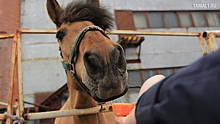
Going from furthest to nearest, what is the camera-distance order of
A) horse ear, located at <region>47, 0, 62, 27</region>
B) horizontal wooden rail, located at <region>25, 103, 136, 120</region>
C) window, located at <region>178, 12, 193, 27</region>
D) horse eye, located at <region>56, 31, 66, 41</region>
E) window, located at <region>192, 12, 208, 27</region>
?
window, located at <region>192, 12, 208, 27</region>
window, located at <region>178, 12, 193, 27</region>
horse ear, located at <region>47, 0, 62, 27</region>
horse eye, located at <region>56, 31, 66, 41</region>
horizontal wooden rail, located at <region>25, 103, 136, 120</region>

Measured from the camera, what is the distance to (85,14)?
186 centimetres

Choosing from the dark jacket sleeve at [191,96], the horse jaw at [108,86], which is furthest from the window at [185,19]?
the dark jacket sleeve at [191,96]

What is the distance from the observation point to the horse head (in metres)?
1.21

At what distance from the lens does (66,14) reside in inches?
75.9

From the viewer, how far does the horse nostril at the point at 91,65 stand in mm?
1217

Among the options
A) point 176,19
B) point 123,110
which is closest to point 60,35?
point 123,110

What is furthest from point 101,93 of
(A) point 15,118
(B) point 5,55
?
(B) point 5,55

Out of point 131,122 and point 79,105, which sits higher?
point 131,122

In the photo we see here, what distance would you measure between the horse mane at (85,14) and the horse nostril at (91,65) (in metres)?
0.77

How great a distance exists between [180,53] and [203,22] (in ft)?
9.27

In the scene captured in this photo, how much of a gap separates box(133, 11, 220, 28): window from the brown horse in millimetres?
7526

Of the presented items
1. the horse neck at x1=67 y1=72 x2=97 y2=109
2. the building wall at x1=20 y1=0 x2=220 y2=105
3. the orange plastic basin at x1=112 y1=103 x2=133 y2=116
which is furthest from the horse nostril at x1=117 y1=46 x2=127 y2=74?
the building wall at x1=20 y1=0 x2=220 y2=105

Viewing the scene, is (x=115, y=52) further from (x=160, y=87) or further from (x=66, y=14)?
(x=66, y=14)

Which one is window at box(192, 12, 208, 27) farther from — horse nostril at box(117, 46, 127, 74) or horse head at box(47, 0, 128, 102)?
horse nostril at box(117, 46, 127, 74)
